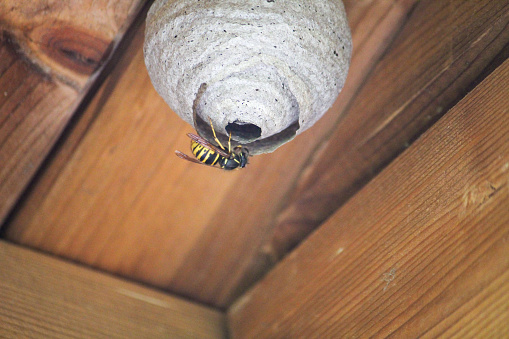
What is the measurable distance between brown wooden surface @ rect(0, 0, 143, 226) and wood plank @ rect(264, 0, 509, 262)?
88cm

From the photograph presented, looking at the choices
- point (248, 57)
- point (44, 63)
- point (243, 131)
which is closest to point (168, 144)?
point (243, 131)

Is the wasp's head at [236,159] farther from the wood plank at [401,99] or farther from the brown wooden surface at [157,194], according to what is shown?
the wood plank at [401,99]

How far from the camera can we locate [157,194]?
1.83 metres

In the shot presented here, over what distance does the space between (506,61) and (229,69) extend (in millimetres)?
694

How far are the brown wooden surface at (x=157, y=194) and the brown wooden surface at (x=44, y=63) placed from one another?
105mm

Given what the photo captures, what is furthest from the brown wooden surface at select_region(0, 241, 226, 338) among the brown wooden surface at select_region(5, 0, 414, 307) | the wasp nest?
the wasp nest

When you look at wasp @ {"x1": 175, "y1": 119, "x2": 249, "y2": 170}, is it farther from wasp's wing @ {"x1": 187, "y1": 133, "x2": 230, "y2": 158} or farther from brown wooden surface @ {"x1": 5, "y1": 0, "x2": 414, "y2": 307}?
brown wooden surface @ {"x1": 5, "y1": 0, "x2": 414, "y2": 307}

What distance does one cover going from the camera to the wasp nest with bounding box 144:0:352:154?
3.94 feet

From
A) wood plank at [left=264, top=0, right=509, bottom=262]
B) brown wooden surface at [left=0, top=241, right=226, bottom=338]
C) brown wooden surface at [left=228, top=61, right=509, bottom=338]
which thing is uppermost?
wood plank at [left=264, top=0, right=509, bottom=262]

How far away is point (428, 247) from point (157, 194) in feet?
3.53

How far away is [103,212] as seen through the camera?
1795mm

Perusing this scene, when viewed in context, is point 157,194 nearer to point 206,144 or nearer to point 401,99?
point 206,144

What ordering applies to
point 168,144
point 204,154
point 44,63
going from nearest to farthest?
1. point 44,63
2. point 204,154
3. point 168,144

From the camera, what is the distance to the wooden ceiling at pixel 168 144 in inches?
53.8
